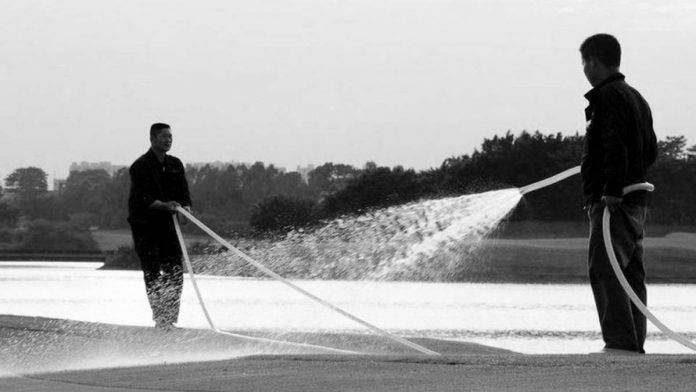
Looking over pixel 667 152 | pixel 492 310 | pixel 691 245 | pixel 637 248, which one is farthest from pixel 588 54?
pixel 667 152

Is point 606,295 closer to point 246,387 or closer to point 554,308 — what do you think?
point 246,387

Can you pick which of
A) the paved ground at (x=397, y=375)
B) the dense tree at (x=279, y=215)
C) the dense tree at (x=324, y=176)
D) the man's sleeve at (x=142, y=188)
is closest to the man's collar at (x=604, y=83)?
the paved ground at (x=397, y=375)

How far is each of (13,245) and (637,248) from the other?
469 ft

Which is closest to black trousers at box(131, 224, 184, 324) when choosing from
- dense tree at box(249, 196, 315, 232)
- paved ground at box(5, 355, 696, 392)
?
paved ground at box(5, 355, 696, 392)

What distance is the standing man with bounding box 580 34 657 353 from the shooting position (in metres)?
11.1

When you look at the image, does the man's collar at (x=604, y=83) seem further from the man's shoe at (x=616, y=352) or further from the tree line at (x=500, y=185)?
the tree line at (x=500, y=185)

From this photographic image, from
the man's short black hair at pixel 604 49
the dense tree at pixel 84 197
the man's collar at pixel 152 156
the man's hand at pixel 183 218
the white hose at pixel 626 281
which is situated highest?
the dense tree at pixel 84 197

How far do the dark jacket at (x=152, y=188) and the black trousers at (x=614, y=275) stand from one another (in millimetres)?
6129

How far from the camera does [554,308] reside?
30.0 metres

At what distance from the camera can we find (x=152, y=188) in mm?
16156

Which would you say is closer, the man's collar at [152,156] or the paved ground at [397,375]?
the paved ground at [397,375]

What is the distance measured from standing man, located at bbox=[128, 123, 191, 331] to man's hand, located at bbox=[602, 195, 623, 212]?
6.34 m

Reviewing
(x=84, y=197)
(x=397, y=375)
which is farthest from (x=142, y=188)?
(x=84, y=197)

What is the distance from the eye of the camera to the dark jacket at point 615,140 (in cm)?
1109
